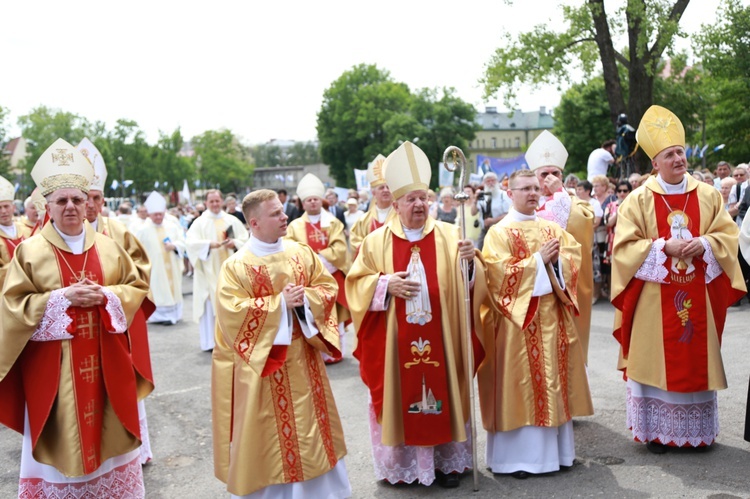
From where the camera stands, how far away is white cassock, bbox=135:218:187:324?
13.6 metres

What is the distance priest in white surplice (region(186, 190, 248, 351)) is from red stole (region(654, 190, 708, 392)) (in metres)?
6.71

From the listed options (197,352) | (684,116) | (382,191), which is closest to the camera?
(382,191)

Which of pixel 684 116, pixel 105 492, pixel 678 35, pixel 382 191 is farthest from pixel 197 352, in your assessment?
pixel 684 116

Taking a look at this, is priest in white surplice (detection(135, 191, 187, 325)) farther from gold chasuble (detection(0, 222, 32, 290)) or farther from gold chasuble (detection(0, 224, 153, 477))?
gold chasuble (detection(0, 224, 153, 477))

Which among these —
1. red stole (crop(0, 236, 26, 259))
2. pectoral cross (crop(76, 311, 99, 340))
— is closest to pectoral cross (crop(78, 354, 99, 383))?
pectoral cross (crop(76, 311, 99, 340))

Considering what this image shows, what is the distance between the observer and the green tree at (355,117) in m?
64.6

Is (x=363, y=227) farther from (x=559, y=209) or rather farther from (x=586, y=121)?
(x=586, y=121)

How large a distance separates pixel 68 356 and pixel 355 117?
61940mm

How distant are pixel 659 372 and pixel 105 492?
13.6 feet

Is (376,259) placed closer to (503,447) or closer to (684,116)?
(503,447)

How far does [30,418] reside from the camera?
4.85 meters

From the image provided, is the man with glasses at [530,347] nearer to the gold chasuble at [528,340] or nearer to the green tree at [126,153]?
the gold chasuble at [528,340]

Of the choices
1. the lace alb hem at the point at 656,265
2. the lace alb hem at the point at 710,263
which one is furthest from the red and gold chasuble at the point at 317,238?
the lace alb hem at the point at 710,263

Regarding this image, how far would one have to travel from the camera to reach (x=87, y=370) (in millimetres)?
4938
